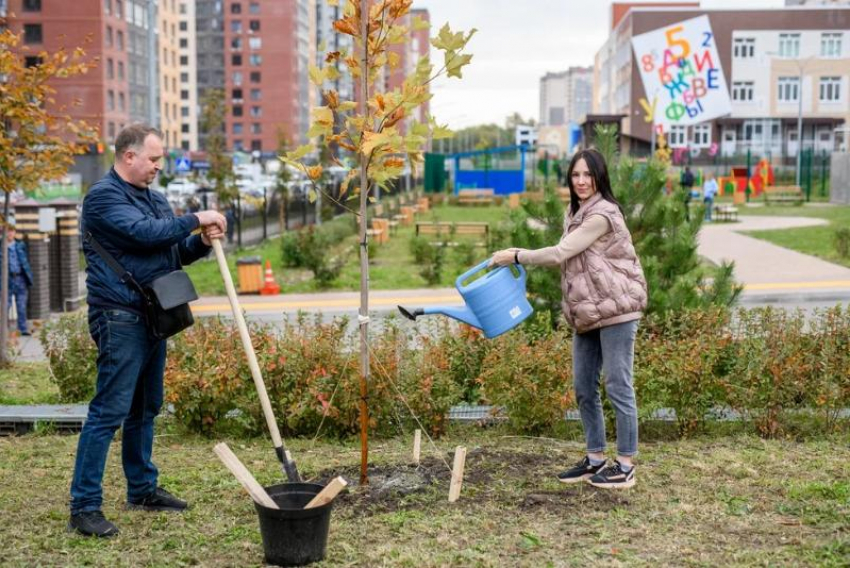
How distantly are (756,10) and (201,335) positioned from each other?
78.7 meters

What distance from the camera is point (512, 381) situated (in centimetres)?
683

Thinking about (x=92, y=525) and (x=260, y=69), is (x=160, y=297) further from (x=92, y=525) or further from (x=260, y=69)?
(x=260, y=69)

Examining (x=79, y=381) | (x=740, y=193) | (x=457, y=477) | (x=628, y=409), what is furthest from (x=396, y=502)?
(x=740, y=193)

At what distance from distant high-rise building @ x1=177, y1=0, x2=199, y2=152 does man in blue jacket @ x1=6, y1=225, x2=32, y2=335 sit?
126 meters

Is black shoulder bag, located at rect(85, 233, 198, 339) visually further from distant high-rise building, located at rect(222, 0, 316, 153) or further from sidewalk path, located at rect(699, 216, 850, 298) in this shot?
distant high-rise building, located at rect(222, 0, 316, 153)

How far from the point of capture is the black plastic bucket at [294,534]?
4363 millimetres

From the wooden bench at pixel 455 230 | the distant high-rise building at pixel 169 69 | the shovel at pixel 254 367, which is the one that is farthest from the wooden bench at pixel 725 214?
the distant high-rise building at pixel 169 69

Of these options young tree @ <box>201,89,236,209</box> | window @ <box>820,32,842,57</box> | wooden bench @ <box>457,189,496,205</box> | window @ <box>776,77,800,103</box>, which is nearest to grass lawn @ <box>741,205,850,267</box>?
wooden bench @ <box>457,189,496,205</box>

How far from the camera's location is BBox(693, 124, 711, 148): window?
78.9m

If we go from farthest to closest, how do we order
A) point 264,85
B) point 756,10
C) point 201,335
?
point 264,85
point 756,10
point 201,335

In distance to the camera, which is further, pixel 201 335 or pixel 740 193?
pixel 740 193

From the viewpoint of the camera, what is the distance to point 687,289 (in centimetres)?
881

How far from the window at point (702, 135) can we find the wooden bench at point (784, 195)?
29545mm

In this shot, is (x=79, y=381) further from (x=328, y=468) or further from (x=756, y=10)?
(x=756, y=10)
